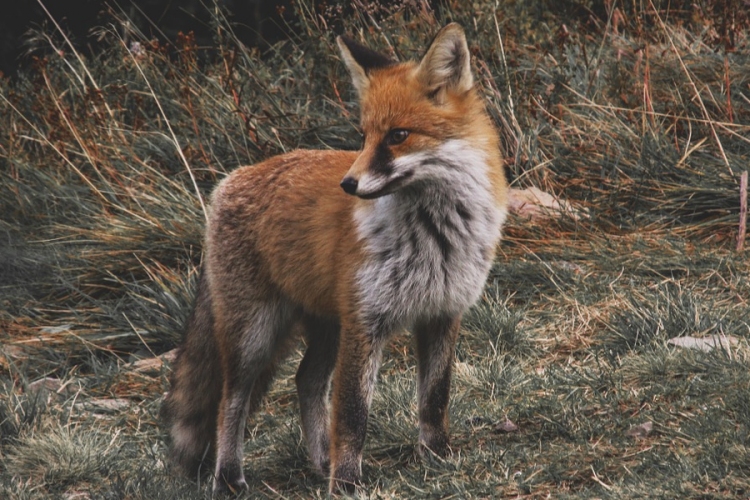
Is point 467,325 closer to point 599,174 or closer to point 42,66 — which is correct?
point 599,174

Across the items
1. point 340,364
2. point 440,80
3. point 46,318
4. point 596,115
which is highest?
point 440,80

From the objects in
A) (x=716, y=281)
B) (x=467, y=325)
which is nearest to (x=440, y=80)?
(x=467, y=325)

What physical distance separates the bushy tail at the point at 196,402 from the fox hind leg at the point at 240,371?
166mm

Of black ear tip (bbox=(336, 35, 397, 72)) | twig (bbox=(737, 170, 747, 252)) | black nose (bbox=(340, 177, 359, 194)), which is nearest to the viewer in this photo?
black nose (bbox=(340, 177, 359, 194))

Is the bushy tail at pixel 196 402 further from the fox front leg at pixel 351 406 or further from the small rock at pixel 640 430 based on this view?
the small rock at pixel 640 430

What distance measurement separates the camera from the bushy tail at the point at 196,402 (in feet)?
15.2

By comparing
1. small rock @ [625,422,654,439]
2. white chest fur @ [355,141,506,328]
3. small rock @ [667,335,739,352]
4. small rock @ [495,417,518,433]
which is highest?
white chest fur @ [355,141,506,328]

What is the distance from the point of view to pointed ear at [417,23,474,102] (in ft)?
12.8

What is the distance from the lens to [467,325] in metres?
5.85

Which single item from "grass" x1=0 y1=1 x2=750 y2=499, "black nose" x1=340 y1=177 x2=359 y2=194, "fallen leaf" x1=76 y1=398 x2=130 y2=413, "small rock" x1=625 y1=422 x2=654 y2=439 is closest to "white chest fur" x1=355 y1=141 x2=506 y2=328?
"black nose" x1=340 y1=177 x2=359 y2=194

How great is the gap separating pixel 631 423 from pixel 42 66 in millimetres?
5986

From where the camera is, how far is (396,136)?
3.80m

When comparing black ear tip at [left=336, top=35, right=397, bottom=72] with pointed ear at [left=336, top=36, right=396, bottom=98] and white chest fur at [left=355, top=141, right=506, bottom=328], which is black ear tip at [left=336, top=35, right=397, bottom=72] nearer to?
pointed ear at [left=336, top=36, right=396, bottom=98]

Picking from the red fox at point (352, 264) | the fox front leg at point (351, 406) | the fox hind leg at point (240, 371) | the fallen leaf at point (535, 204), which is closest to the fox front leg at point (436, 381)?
the red fox at point (352, 264)
